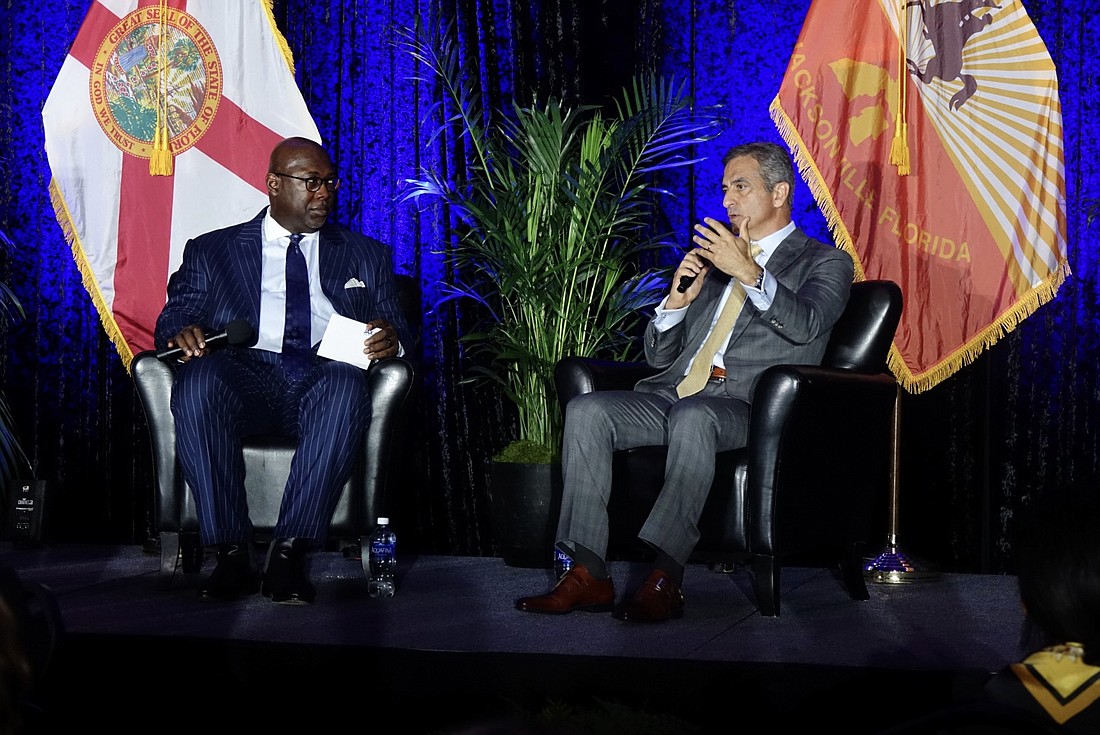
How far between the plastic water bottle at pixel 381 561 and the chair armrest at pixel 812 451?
3.01ft

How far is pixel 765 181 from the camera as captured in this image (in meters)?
3.10

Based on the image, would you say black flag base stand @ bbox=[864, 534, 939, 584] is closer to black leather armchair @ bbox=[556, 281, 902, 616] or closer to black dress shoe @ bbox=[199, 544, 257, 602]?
black leather armchair @ bbox=[556, 281, 902, 616]

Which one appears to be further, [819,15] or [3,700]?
[819,15]

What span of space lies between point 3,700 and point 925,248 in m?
3.52

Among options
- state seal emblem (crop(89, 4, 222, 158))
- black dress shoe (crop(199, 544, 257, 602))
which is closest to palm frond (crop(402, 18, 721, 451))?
state seal emblem (crop(89, 4, 222, 158))

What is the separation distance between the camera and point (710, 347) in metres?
3.13

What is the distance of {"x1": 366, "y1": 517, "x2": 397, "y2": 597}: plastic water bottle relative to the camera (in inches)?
120

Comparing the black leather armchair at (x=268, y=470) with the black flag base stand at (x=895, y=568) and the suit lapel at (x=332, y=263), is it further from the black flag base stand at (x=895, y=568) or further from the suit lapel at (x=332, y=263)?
the black flag base stand at (x=895, y=568)

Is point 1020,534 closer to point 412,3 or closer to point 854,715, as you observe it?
point 854,715

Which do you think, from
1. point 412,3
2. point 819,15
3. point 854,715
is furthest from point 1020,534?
point 412,3

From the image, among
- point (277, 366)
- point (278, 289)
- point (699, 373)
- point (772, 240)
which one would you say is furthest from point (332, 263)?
point (772, 240)

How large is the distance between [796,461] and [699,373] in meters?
0.41

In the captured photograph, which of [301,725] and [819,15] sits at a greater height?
[819,15]

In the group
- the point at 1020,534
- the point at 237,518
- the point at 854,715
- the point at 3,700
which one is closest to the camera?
the point at 3,700
